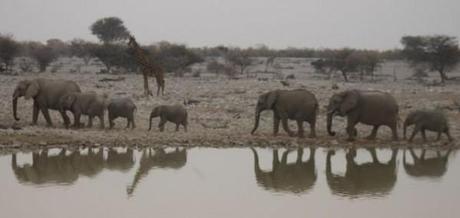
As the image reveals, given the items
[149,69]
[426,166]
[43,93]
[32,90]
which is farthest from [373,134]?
[149,69]

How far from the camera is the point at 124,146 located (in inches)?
715

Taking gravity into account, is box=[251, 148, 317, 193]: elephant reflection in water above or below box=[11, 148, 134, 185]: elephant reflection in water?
below

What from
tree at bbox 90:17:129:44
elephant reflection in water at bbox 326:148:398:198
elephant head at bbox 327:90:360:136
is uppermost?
tree at bbox 90:17:129:44

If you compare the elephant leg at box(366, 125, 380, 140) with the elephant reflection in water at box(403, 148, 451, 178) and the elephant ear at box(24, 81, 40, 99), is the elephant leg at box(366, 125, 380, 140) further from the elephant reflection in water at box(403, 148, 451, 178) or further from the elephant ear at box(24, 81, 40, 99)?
the elephant ear at box(24, 81, 40, 99)

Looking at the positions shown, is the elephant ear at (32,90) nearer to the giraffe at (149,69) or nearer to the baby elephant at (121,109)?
the baby elephant at (121,109)

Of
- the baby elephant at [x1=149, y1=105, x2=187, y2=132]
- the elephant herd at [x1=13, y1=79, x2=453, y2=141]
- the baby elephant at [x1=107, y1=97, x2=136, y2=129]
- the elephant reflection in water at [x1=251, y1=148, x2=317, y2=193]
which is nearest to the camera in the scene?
the elephant reflection in water at [x1=251, y1=148, x2=317, y2=193]

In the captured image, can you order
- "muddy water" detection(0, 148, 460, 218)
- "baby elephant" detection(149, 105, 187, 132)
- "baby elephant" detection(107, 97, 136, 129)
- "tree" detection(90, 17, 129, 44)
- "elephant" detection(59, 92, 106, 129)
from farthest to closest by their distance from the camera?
"tree" detection(90, 17, 129, 44), "baby elephant" detection(107, 97, 136, 129), "baby elephant" detection(149, 105, 187, 132), "elephant" detection(59, 92, 106, 129), "muddy water" detection(0, 148, 460, 218)

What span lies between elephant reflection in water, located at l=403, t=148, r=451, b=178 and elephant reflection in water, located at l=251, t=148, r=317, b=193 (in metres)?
2.12

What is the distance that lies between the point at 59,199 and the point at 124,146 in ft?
20.5

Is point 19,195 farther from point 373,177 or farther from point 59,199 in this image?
point 373,177

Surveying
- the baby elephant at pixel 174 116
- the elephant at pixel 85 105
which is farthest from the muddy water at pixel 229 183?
the elephant at pixel 85 105

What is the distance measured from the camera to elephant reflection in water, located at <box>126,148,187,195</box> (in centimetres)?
1505

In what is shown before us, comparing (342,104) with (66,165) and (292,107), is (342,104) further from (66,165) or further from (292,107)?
(66,165)

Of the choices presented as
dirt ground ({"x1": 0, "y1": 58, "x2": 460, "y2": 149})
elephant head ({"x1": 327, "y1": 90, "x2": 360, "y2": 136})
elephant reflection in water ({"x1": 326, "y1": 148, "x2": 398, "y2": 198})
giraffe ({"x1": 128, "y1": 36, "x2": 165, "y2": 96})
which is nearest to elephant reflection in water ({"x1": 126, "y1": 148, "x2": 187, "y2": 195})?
dirt ground ({"x1": 0, "y1": 58, "x2": 460, "y2": 149})
